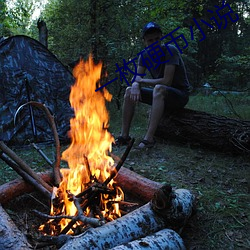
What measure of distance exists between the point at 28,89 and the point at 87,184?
3.17 metres

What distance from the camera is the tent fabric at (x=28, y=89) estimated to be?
477 cm

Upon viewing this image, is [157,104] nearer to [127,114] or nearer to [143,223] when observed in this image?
[127,114]

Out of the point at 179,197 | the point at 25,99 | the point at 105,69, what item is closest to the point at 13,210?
the point at 179,197

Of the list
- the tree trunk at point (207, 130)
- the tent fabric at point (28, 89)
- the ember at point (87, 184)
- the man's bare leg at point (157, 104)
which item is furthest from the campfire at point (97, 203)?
the tent fabric at point (28, 89)

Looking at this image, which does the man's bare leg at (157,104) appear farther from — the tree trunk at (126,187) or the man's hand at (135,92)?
the tree trunk at (126,187)

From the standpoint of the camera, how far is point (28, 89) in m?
4.94

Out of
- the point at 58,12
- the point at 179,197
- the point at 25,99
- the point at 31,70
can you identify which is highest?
the point at 58,12

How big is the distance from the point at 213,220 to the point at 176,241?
63 cm

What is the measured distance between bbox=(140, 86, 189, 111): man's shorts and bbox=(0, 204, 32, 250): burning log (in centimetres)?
296

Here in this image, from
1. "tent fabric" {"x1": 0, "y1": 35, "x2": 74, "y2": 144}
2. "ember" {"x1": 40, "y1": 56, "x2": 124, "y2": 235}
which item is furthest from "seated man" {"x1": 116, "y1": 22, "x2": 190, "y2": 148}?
"tent fabric" {"x1": 0, "y1": 35, "x2": 74, "y2": 144}

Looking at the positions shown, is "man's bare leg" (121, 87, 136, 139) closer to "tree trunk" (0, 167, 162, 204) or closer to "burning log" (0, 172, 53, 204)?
"tree trunk" (0, 167, 162, 204)

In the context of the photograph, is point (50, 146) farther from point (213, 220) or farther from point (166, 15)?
point (166, 15)

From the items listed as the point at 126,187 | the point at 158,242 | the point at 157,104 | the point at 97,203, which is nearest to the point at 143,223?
the point at 158,242

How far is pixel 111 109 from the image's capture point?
7902mm
